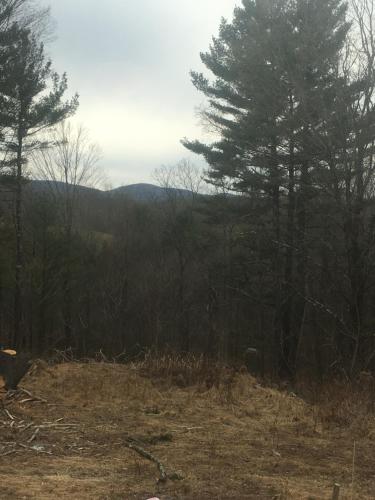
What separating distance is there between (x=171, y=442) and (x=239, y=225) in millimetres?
21250

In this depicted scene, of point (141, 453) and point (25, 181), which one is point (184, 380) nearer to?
point (141, 453)

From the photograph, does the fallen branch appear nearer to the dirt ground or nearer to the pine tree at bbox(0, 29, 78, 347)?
the dirt ground

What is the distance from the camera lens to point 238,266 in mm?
25734

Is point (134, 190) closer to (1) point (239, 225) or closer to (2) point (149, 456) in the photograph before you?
(1) point (239, 225)

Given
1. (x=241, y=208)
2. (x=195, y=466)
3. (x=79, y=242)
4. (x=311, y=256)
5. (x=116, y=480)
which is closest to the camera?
(x=116, y=480)

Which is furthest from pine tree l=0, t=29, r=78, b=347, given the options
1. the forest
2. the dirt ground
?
the dirt ground

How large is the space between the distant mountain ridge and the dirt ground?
2198 cm

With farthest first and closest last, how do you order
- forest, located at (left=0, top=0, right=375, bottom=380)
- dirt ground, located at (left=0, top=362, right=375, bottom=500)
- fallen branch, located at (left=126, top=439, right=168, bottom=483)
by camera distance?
forest, located at (left=0, top=0, right=375, bottom=380) < fallen branch, located at (left=126, top=439, right=168, bottom=483) < dirt ground, located at (left=0, top=362, right=375, bottom=500)

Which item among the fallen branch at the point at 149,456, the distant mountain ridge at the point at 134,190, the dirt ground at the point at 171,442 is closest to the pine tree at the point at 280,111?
the dirt ground at the point at 171,442

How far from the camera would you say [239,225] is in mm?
26766

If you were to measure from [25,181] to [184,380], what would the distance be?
1579 cm

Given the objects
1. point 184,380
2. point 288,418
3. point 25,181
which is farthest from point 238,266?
point 288,418

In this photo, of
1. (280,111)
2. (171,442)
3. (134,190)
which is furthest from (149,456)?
(134,190)

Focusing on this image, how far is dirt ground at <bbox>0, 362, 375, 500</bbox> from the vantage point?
14.5 ft
